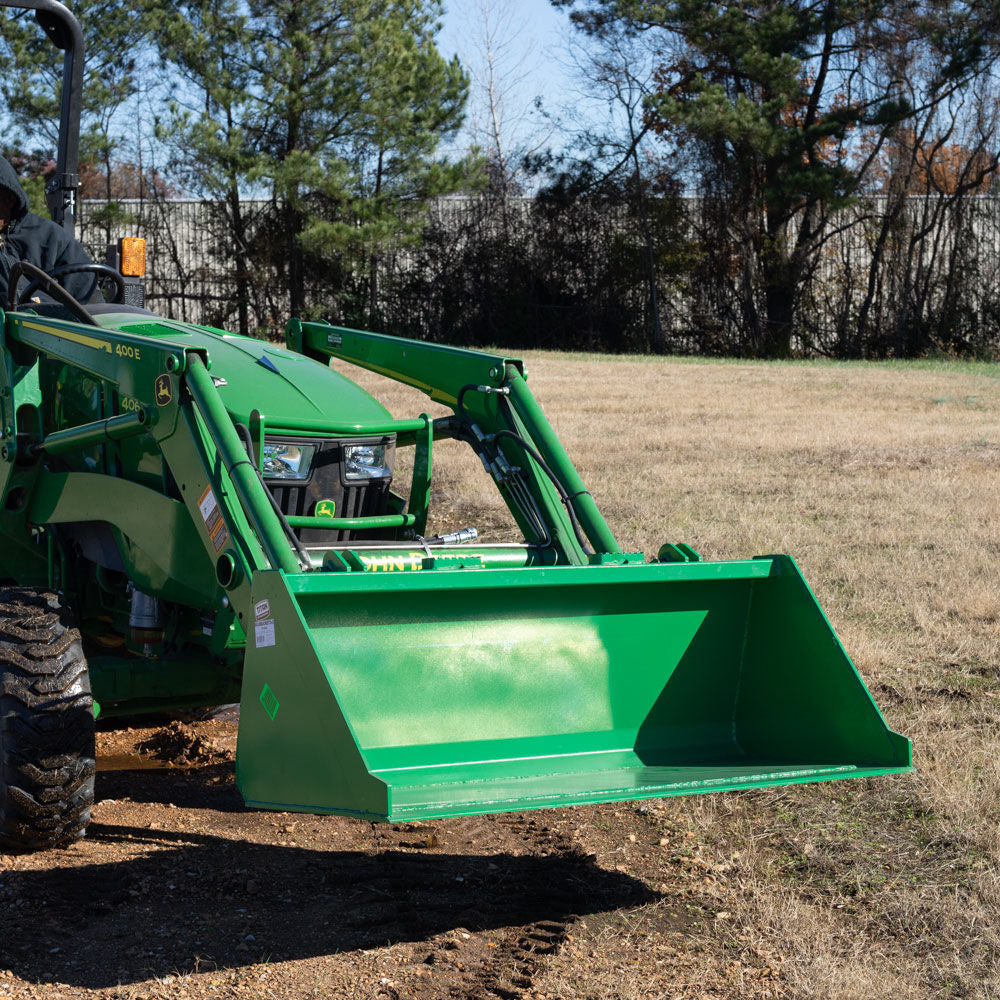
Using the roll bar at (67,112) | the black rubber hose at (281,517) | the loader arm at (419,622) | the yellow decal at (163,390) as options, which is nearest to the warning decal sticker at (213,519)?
the loader arm at (419,622)

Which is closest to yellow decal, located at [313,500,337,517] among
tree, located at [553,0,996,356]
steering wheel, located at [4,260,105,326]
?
steering wheel, located at [4,260,105,326]

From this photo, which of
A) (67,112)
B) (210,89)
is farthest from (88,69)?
(67,112)

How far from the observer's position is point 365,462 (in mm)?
4055

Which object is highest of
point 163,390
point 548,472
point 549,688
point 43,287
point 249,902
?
point 43,287

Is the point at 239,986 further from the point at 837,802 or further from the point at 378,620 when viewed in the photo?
the point at 837,802

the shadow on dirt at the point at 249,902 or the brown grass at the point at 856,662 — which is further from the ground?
the brown grass at the point at 856,662

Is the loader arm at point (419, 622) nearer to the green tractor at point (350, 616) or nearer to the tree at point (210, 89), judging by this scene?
the green tractor at point (350, 616)

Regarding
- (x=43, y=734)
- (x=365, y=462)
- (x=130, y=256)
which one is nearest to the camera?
(x=43, y=734)

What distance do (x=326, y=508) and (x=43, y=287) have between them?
136 centimetres

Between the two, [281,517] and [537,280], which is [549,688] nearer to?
[281,517]

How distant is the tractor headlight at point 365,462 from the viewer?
401 cm

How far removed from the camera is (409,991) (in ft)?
9.38

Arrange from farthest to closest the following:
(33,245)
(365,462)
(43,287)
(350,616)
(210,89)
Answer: (210,89) < (33,245) < (43,287) < (365,462) < (350,616)

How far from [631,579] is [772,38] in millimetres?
18415
